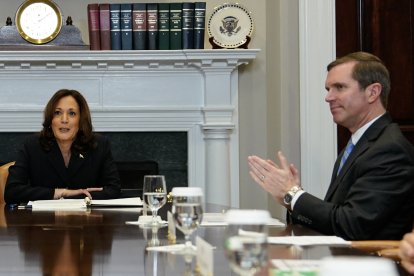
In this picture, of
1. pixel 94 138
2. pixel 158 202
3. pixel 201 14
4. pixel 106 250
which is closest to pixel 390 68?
pixel 201 14

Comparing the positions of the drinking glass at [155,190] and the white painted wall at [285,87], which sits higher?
the white painted wall at [285,87]

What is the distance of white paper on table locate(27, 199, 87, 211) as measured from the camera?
3113 mm

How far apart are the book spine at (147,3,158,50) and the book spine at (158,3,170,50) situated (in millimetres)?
19

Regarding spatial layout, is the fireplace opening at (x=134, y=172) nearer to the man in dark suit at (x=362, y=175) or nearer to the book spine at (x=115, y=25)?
the book spine at (x=115, y=25)

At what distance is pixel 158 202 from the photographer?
225 centimetres

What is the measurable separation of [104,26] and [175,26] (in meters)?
0.43

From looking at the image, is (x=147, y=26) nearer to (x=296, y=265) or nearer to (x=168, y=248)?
(x=168, y=248)

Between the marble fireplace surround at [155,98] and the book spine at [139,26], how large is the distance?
0.38ft

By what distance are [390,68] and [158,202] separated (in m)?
2.85

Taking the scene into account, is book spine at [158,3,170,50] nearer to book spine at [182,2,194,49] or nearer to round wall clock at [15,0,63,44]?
book spine at [182,2,194,49]

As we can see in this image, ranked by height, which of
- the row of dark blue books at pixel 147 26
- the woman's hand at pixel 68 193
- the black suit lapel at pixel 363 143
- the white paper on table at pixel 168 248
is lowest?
the white paper on table at pixel 168 248

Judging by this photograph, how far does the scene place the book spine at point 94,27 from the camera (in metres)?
4.76

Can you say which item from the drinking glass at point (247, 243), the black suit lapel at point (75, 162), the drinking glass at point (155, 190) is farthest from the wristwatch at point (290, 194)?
the drinking glass at point (247, 243)

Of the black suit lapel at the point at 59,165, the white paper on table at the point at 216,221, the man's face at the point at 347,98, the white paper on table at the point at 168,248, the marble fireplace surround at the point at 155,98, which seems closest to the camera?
the white paper on table at the point at 168,248
